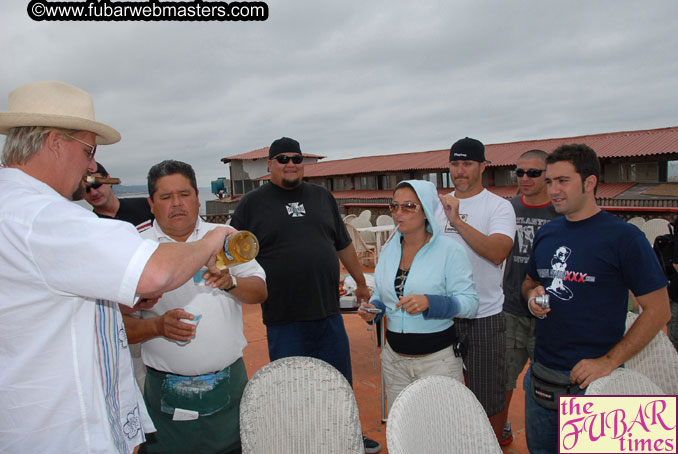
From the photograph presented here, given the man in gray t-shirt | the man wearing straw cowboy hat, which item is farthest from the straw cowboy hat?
the man in gray t-shirt

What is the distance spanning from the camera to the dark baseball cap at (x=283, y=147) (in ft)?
10.9

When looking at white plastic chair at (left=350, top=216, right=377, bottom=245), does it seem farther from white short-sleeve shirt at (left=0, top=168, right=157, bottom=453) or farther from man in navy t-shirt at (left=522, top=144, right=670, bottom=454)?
white short-sleeve shirt at (left=0, top=168, right=157, bottom=453)

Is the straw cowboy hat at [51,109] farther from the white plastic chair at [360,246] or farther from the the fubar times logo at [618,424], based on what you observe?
the white plastic chair at [360,246]

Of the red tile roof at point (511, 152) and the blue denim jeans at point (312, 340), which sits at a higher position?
the red tile roof at point (511, 152)

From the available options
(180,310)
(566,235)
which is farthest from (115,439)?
(566,235)

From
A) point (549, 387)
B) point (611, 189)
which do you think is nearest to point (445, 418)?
point (549, 387)

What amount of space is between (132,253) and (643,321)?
7.57 feet

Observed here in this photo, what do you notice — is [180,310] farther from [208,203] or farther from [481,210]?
[208,203]

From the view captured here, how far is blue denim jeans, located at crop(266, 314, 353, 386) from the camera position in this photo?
3.15 meters

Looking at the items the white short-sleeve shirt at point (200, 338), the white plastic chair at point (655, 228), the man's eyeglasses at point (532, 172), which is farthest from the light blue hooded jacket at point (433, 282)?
the white plastic chair at point (655, 228)

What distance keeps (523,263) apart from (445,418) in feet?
6.35

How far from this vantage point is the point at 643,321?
2.02 m

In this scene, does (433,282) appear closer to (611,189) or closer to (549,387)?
(549,387)

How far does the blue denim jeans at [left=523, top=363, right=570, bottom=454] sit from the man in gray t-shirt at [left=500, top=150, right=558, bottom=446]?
3.10 feet
